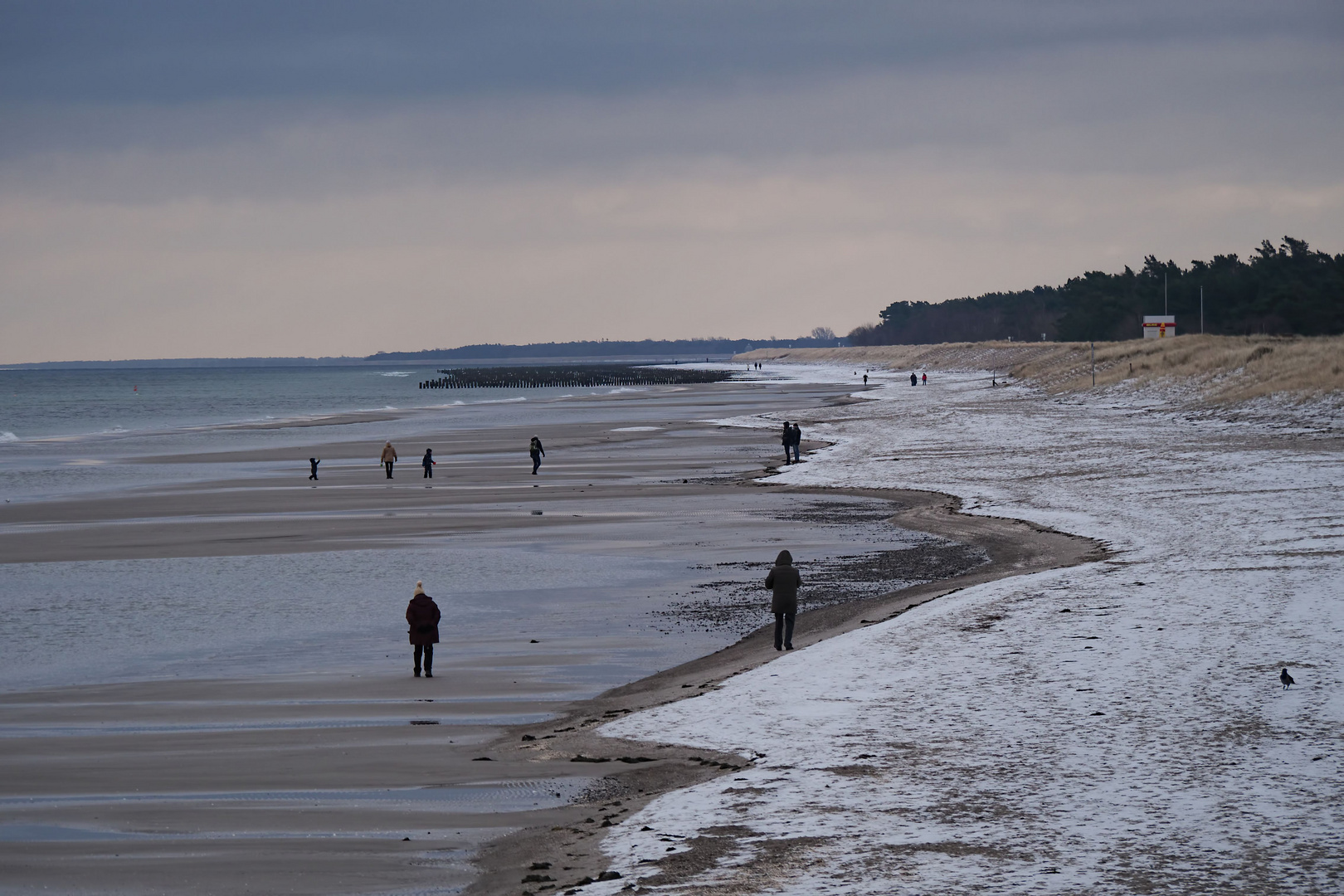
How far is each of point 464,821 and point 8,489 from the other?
40394mm

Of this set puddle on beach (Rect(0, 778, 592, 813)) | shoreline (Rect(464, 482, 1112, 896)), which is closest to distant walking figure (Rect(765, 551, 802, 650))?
shoreline (Rect(464, 482, 1112, 896))

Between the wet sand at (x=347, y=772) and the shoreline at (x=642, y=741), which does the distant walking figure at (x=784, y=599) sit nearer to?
the shoreline at (x=642, y=741)

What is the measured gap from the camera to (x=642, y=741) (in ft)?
42.4

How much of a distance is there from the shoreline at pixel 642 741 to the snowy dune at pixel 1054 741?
0.35 metres

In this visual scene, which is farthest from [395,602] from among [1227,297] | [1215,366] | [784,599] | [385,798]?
[1227,297]

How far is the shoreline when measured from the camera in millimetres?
9906

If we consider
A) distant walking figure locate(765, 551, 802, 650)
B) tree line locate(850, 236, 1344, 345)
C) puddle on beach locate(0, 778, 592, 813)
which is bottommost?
puddle on beach locate(0, 778, 592, 813)

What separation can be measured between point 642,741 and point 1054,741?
4.02 metres

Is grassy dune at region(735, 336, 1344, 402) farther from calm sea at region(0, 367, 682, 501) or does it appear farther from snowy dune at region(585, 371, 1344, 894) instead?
snowy dune at region(585, 371, 1344, 894)

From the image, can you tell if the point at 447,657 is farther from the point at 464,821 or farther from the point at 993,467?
the point at 993,467

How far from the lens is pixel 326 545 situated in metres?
28.2

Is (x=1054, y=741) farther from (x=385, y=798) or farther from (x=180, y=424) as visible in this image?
(x=180, y=424)

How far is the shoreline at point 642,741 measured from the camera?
9906mm

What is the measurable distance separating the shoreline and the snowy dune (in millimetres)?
347
